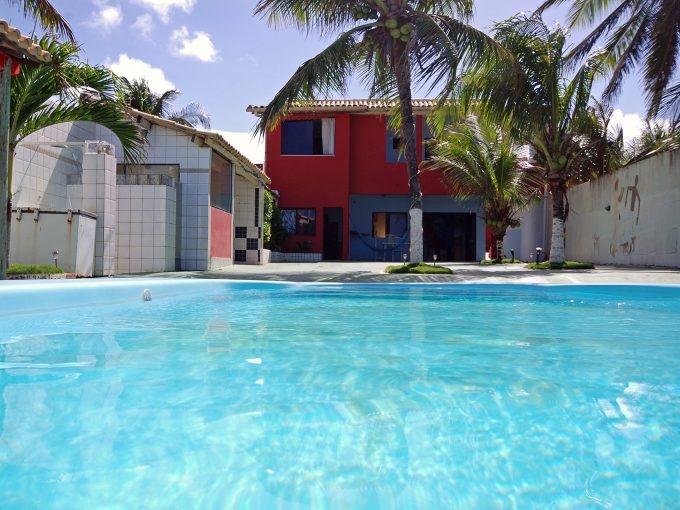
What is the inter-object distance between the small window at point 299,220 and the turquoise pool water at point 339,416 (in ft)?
51.9

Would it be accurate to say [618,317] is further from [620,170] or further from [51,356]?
[620,170]

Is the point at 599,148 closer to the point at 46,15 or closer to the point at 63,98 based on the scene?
the point at 63,98

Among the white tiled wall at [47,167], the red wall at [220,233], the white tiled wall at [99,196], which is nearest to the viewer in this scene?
the white tiled wall at [99,196]

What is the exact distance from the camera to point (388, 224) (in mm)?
21078

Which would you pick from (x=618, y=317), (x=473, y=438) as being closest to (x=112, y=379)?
(x=473, y=438)

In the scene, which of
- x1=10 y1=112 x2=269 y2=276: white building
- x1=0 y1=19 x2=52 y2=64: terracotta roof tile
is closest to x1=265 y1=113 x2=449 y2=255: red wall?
x1=10 y1=112 x2=269 y2=276: white building

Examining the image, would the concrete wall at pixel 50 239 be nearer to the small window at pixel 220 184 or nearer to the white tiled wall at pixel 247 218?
the small window at pixel 220 184

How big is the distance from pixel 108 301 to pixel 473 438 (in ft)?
18.9

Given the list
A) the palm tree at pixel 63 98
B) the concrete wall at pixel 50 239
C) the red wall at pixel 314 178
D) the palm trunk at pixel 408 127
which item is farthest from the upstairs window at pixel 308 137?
the concrete wall at pixel 50 239

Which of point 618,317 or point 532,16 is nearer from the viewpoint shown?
point 618,317

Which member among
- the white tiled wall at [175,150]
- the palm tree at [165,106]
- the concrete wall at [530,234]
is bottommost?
the concrete wall at [530,234]

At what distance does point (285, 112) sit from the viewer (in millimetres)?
10891

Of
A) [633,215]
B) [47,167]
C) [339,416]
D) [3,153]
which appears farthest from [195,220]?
[633,215]

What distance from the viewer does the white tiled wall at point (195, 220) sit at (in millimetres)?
11859
